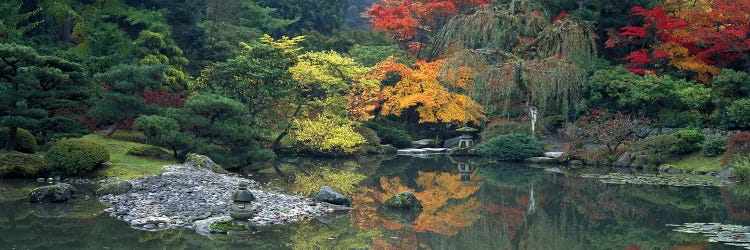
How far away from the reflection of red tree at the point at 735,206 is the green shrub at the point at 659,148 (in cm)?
630

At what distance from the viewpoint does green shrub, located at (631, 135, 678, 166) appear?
25.3m

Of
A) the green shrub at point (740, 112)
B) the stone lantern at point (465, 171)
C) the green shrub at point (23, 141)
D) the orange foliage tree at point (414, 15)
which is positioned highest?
the orange foliage tree at point (414, 15)

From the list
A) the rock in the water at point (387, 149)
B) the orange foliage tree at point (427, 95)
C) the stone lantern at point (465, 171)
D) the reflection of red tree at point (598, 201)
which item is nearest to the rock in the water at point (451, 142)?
the orange foliage tree at point (427, 95)

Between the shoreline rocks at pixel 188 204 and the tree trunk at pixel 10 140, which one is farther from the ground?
the tree trunk at pixel 10 140

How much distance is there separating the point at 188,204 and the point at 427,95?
19204 millimetres

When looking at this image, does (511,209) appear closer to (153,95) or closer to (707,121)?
(153,95)

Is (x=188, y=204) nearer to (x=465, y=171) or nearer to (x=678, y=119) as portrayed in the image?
(x=465, y=171)

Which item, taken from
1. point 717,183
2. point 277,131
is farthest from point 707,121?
point 277,131

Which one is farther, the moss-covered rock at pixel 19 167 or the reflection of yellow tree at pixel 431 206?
the moss-covered rock at pixel 19 167

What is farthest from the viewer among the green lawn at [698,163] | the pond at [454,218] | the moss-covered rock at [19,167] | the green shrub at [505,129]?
the green shrub at [505,129]

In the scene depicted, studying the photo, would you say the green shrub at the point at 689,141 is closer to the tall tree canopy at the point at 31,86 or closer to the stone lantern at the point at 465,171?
the stone lantern at the point at 465,171

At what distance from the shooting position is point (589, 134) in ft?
90.8

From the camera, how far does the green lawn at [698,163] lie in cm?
2341

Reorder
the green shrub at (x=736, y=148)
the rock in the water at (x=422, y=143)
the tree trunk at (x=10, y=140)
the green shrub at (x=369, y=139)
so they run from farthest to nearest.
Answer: the rock in the water at (x=422, y=143), the green shrub at (x=369, y=139), the green shrub at (x=736, y=148), the tree trunk at (x=10, y=140)
